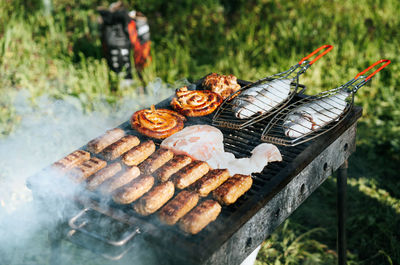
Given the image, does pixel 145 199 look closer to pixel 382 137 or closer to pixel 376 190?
pixel 376 190

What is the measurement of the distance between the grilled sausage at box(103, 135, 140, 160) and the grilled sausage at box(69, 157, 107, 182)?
11 cm

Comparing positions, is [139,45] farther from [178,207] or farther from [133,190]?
[178,207]

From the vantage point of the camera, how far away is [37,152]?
5.56 meters

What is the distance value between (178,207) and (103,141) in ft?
3.39

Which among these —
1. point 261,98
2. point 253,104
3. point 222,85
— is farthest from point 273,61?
point 253,104

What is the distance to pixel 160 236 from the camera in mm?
2412

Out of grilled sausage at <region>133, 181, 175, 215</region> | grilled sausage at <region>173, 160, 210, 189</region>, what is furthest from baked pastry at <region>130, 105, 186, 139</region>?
grilled sausage at <region>133, 181, 175, 215</region>

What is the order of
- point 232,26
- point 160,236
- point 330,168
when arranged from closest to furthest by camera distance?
point 160,236, point 330,168, point 232,26

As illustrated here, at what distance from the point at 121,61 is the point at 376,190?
453 centimetres

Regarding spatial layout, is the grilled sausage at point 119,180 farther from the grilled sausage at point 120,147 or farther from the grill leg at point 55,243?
the grill leg at point 55,243

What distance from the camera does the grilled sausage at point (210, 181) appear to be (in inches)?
113

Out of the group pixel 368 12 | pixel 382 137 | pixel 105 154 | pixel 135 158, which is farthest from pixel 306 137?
pixel 368 12

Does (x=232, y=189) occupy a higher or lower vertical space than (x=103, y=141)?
lower

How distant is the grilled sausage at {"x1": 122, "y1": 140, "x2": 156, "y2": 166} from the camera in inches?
124
